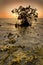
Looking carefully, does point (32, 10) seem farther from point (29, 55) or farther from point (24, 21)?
point (29, 55)

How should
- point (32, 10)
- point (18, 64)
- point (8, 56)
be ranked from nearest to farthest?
point (18, 64) → point (8, 56) → point (32, 10)

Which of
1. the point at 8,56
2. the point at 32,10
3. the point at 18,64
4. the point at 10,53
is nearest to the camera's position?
the point at 18,64

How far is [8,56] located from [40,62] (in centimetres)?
722

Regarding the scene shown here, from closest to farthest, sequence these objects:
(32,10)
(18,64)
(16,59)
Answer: (18,64) < (16,59) < (32,10)

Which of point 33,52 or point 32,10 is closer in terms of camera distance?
point 33,52

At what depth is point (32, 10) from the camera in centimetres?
10456

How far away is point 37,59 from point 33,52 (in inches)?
208

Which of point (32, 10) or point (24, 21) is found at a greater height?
point (32, 10)

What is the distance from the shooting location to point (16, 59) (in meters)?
Answer: 30.4

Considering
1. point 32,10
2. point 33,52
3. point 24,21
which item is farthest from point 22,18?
point 33,52

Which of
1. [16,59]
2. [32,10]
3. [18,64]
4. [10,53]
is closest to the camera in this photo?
[18,64]

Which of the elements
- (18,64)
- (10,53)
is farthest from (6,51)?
(18,64)

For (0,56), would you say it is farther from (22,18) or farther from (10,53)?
(22,18)

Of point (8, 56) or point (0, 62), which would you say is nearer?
point (0, 62)
